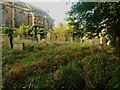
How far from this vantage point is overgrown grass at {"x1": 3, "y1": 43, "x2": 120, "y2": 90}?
3.82 metres

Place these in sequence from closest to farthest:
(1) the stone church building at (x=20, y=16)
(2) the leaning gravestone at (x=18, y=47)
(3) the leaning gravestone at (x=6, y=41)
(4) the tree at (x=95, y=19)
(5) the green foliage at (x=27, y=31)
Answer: (4) the tree at (x=95, y=19) → (2) the leaning gravestone at (x=18, y=47) → (3) the leaning gravestone at (x=6, y=41) → (1) the stone church building at (x=20, y=16) → (5) the green foliage at (x=27, y=31)

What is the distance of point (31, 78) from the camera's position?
14.0ft

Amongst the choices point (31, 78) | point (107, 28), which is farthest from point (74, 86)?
point (107, 28)

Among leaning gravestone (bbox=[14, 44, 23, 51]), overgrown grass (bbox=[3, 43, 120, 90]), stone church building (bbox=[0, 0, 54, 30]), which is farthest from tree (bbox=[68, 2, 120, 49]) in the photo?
stone church building (bbox=[0, 0, 54, 30])

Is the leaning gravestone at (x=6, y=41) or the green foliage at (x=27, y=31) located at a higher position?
the green foliage at (x=27, y=31)

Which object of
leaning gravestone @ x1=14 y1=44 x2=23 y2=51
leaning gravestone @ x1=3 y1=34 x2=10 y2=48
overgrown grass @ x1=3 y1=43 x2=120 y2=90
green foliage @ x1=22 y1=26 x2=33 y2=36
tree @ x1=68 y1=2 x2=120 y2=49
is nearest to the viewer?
overgrown grass @ x1=3 y1=43 x2=120 y2=90

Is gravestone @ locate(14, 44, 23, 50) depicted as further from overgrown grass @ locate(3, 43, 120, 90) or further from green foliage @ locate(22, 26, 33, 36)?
green foliage @ locate(22, 26, 33, 36)

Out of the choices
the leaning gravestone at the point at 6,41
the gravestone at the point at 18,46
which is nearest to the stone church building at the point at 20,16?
the leaning gravestone at the point at 6,41

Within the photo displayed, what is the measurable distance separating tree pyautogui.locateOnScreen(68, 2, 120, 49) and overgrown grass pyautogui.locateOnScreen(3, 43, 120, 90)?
46 centimetres

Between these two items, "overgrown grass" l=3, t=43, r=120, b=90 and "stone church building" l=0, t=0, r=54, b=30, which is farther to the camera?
"stone church building" l=0, t=0, r=54, b=30

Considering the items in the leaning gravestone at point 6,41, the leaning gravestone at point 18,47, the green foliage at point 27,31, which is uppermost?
the green foliage at point 27,31

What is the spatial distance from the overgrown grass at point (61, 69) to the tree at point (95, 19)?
457 mm

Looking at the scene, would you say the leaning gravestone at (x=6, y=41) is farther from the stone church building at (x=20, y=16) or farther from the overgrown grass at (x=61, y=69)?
the stone church building at (x=20, y=16)

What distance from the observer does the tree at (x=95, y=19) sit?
15.9 feet
